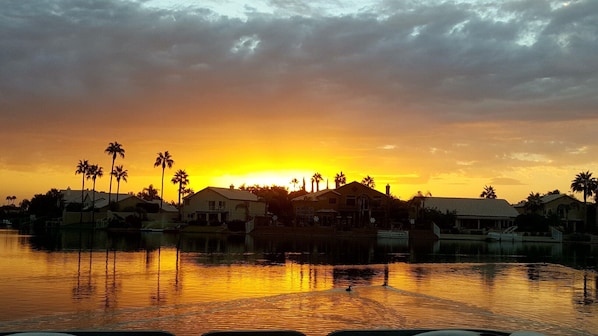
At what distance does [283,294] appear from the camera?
77.2ft

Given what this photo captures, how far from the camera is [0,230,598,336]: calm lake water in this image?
18.0 meters

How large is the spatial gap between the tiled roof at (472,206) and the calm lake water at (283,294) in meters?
48.1

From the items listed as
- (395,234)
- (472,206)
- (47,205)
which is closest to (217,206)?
(395,234)

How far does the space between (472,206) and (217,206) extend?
3735 cm

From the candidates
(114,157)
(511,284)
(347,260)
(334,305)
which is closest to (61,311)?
(334,305)

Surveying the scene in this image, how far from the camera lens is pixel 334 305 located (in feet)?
69.8

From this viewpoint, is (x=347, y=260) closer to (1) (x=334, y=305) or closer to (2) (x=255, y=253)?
(2) (x=255, y=253)

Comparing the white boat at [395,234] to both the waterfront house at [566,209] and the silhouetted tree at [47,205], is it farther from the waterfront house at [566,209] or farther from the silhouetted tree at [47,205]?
the silhouetted tree at [47,205]

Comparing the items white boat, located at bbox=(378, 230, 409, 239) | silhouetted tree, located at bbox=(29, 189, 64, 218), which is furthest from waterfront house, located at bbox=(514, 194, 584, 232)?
silhouetted tree, located at bbox=(29, 189, 64, 218)

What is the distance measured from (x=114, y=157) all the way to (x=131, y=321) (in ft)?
296

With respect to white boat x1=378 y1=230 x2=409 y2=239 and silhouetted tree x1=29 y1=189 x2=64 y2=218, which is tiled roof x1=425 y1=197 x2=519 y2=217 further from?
silhouetted tree x1=29 y1=189 x2=64 y2=218

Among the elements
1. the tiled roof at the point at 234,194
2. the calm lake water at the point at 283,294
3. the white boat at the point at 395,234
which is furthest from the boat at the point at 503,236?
the tiled roof at the point at 234,194

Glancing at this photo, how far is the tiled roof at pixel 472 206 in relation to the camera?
87938mm

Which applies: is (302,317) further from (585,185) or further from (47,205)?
(47,205)
